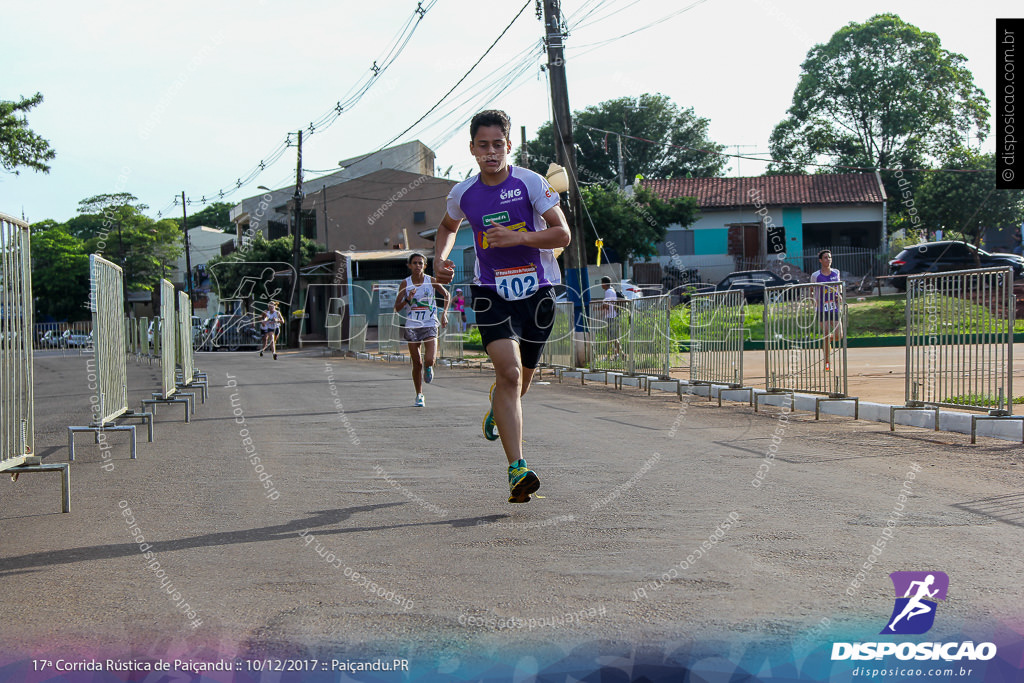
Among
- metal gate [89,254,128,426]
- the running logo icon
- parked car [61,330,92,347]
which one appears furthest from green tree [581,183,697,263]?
the running logo icon

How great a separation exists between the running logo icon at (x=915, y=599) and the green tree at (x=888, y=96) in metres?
51.7

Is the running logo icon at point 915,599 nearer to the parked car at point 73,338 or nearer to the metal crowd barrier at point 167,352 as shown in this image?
the metal crowd barrier at point 167,352

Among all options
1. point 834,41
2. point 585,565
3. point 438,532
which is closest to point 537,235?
point 438,532

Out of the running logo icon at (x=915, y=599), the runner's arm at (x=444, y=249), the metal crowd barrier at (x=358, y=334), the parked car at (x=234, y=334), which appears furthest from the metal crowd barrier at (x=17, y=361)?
the parked car at (x=234, y=334)

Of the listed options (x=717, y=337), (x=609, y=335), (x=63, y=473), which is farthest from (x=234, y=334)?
(x=63, y=473)

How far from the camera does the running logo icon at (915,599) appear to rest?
9.83ft

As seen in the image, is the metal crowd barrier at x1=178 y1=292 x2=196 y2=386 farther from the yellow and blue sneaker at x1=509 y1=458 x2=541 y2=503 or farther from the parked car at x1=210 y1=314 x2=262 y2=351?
the parked car at x1=210 y1=314 x2=262 y2=351

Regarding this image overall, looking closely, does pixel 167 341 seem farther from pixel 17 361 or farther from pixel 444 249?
pixel 444 249

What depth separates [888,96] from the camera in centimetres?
5378

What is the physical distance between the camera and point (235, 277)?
54125mm

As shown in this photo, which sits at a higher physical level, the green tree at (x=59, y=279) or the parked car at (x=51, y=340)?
the green tree at (x=59, y=279)

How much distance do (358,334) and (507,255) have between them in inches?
1119

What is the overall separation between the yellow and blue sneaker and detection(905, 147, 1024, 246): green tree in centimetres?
4345

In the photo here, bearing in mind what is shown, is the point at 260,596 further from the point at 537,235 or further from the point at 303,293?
the point at 303,293
